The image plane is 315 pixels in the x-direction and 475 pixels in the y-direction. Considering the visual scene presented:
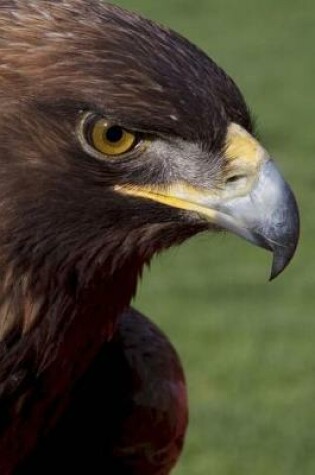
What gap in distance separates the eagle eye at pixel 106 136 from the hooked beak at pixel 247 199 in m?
0.12

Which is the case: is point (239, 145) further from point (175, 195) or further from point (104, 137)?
point (104, 137)

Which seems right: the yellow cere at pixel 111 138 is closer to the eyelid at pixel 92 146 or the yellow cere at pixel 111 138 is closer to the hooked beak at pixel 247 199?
the eyelid at pixel 92 146

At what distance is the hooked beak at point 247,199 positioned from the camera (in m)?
4.09

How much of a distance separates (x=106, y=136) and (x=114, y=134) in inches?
0.9

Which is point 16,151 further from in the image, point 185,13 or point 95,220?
point 185,13

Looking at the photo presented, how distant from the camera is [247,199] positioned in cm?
412

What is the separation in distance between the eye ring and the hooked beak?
0.36 ft

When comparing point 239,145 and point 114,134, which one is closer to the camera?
point 114,134

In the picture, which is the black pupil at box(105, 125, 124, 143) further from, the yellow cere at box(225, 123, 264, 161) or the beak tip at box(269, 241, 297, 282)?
the beak tip at box(269, 241, 297, 282)

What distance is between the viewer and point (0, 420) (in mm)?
4445

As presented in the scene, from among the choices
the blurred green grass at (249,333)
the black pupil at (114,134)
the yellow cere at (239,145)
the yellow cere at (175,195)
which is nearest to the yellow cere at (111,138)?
the black pupil at (114,134)

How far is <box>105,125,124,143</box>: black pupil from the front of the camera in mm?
3961

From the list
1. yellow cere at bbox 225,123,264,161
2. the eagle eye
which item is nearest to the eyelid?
the eagle eye

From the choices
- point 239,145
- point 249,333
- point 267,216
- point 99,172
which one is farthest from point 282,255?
point 249,333
